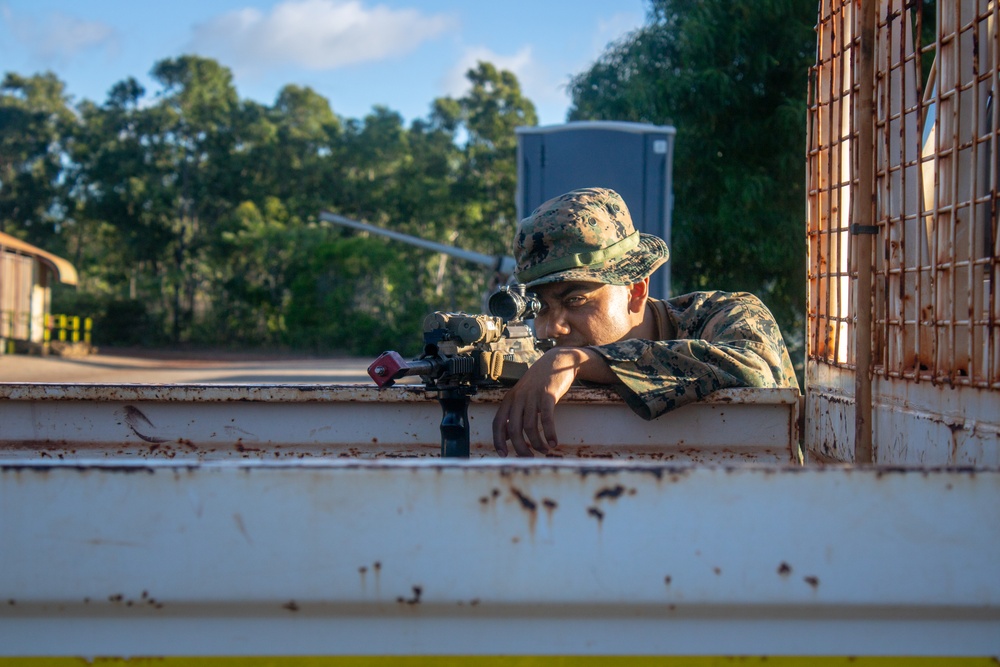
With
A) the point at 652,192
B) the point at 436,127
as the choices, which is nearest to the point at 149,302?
the point at 436,127

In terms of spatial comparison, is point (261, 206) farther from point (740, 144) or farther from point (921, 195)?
point (921, 195)

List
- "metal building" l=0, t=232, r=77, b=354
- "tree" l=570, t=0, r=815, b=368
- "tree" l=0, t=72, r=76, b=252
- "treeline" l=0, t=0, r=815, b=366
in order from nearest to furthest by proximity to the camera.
→ "tree" l=570, t=0, r=815, b=368, "metal building" l=0, t=232, r=77, b=354, "treeline" l=0, t=0, r=815, b=366, "tree" l=0, t=72, r=76, b=252

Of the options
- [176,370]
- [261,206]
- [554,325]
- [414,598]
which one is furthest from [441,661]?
[261,206]

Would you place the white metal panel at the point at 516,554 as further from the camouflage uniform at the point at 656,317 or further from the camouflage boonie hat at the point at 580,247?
the camouflage boonie hat at the point at 580,247

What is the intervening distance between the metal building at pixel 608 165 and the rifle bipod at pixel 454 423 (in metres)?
5.57

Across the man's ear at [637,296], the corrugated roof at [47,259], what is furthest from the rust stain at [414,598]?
the corrugated roof at [47,259]

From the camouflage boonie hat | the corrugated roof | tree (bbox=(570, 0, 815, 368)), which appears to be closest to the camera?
the camouflage boonie hat

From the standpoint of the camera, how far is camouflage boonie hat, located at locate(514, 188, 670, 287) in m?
2.54

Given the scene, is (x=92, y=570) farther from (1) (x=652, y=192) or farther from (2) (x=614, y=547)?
(1) (x=652, y=192)

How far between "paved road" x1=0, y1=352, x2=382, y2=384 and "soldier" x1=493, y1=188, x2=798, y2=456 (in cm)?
1330

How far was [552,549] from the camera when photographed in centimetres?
104

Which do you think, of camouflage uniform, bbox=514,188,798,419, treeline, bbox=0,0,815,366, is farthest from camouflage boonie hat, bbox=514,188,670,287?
treeline, bbox=0,0,815,366

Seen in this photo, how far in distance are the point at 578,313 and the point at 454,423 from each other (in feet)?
2.41

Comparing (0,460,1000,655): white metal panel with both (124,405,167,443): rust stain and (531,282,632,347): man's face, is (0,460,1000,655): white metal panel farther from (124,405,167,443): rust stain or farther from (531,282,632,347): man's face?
(531,282,632,347): man's face
